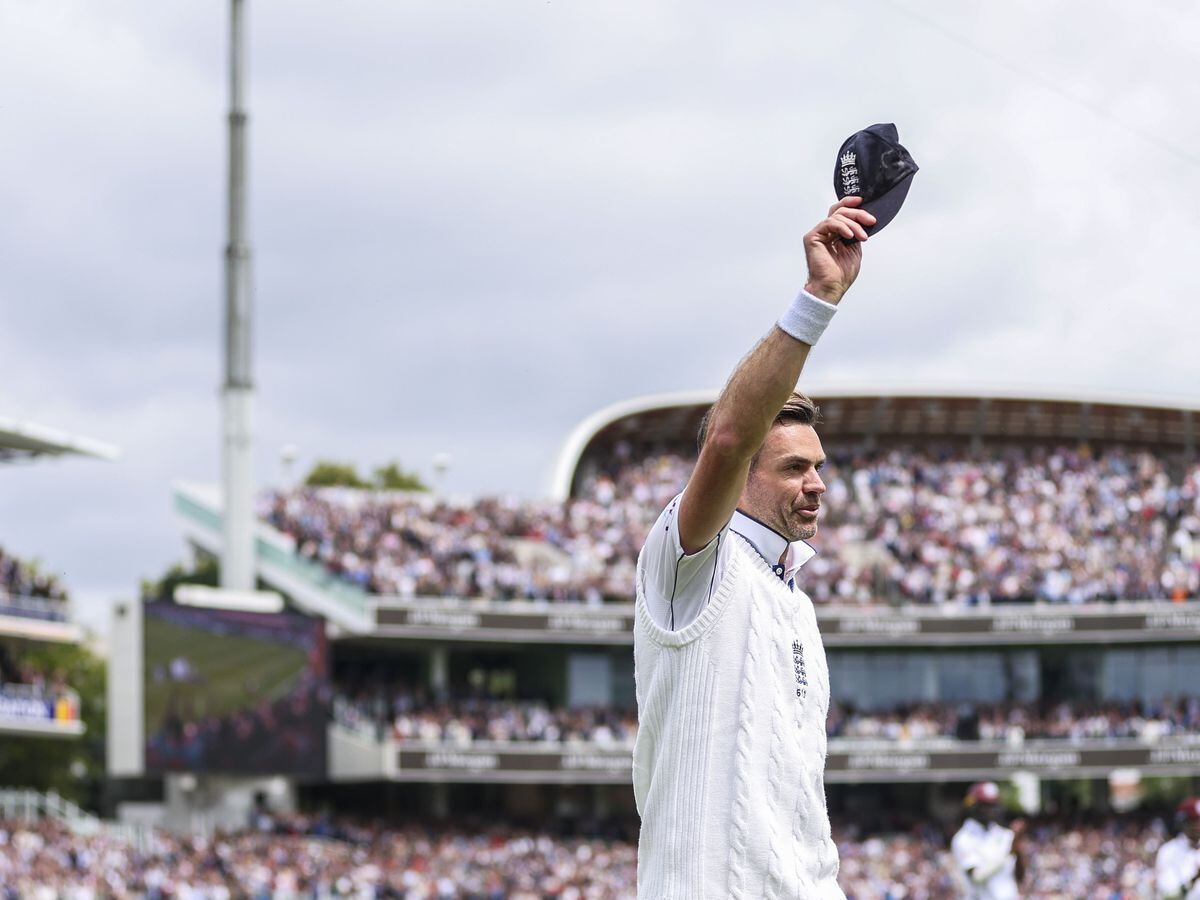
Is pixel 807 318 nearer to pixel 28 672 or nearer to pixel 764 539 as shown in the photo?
pixel 764 539

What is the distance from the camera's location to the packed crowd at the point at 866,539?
4669cm

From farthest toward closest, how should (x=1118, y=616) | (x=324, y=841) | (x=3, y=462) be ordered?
(x=1118, y=616)
(x=3, y=462)
(x=324, y=841)

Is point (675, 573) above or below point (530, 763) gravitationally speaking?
above

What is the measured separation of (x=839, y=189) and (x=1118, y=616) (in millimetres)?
45985

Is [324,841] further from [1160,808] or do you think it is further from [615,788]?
[1160,808]

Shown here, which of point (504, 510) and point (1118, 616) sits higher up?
point (504, 510)

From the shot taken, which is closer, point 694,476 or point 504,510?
point 694,476

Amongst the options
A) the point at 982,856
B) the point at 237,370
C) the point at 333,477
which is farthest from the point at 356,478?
the point at 982,856

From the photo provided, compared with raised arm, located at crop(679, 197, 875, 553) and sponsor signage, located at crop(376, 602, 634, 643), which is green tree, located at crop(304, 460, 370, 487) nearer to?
sponsor signage, located at crop(376, 602, 634, 643)

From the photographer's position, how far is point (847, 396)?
5688 centimetres

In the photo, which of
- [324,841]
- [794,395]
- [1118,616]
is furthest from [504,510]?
[794,395]

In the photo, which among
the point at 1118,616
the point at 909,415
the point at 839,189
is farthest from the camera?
the point at 909,415

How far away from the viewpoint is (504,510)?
164ft

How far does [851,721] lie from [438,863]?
1299 cm
